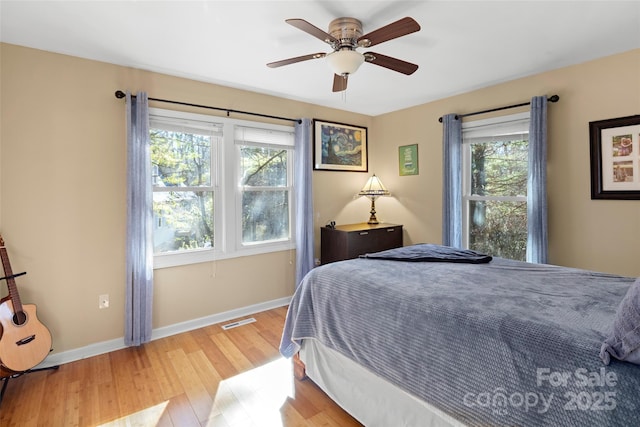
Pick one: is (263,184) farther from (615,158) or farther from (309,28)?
(615,158)

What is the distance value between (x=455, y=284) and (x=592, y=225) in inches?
72.8

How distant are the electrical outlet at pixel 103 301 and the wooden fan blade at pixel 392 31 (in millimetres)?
2818

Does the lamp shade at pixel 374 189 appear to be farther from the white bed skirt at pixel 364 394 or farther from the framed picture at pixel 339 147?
the white bed skirt at pixel 364 394

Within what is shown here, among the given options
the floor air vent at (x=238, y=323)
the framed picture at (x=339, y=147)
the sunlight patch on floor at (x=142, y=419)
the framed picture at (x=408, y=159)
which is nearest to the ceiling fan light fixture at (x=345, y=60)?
the framed picture at (x=339, y=147)

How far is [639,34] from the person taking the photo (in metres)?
2.21

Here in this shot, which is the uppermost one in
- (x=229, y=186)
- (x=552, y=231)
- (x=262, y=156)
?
(x=262, y=156)

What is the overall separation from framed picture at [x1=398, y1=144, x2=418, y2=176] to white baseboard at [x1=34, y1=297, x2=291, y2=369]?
2254 mm

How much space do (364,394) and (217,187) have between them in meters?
2.39

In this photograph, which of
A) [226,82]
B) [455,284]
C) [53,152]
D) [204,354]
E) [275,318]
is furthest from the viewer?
[275,318]

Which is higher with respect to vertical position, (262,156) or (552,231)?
(262,156)

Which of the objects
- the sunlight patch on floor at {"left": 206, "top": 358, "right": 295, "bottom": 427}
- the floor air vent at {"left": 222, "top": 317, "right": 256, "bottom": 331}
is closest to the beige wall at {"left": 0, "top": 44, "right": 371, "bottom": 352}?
the floor air vent at {"left": 222, "top": 317, "right": 256, "bottom": 331}

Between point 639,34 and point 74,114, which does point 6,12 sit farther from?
point 639,34

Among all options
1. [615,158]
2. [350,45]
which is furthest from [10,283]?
[615,158]

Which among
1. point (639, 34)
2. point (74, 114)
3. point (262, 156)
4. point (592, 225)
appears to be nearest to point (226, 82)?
point (262, 156)
